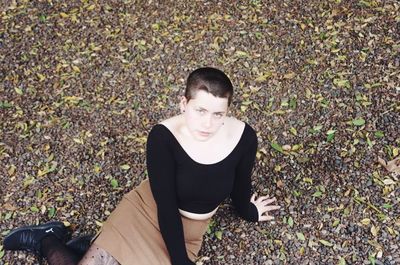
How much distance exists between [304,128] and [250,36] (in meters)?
1.45

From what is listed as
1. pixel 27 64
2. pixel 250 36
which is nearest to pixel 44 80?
pixel 27 64

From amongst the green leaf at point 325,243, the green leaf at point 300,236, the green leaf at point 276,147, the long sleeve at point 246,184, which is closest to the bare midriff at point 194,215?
the long sleeve at point 246,184

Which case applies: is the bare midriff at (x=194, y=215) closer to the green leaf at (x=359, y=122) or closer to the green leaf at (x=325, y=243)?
the green leaf at (x=325, y=243)

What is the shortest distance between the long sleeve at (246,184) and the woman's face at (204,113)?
404mm

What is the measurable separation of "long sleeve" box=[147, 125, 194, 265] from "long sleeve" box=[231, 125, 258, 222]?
54 cm

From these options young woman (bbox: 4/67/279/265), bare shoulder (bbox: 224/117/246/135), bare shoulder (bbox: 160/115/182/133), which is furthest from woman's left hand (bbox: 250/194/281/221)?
bare shoulder (bbox: 160/115/182/133)

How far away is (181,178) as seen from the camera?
3775mm

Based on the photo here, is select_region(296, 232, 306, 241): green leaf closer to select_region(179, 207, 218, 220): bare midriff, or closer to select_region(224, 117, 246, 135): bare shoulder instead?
select_region(179, 207, 218, 220): bare midriff

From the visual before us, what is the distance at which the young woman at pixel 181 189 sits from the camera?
11.1ft

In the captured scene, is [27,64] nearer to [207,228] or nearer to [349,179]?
[207,228]

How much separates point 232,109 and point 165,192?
191cm

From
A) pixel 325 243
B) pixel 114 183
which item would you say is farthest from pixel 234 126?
pixel 114 183

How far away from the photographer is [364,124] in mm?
5188

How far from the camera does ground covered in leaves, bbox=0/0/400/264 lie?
4613 mm
